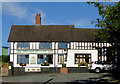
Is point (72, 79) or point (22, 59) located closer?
point (72, 79)

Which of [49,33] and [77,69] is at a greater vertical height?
[49,33]

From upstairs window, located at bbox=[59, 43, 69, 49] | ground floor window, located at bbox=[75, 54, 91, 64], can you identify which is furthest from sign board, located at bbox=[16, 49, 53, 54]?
ground floor window, located at bbox=[75, 54, 91, 64]

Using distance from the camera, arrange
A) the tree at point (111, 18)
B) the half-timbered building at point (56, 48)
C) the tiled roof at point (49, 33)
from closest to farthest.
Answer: the tree at point (111, 18), the half-timbered building at point (56, 48), the tiled roof at point (49, 33)

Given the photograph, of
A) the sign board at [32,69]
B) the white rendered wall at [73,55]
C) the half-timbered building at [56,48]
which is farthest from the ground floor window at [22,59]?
the white rendered wall at [73,55]

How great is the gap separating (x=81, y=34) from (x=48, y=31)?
5.80 metres

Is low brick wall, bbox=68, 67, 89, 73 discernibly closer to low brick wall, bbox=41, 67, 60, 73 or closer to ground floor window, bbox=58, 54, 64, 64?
low brick wall, bbox=41, 67, 60, 73

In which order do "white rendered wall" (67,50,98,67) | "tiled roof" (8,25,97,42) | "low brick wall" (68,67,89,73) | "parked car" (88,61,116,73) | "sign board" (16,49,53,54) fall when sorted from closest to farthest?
1. "parked car" (88,61,116,73)
2. "low brick wall" (68,67,89,73)
3. "white rendered wall" (67,50,98,67)
4. "sign board" (16,49,53,54)
5. "tiled roof" (8,25,97,42)

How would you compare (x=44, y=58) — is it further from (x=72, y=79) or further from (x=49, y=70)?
(x=72, y=79)

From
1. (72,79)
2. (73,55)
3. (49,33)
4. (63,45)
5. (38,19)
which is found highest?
(38,19)

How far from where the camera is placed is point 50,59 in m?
31.1

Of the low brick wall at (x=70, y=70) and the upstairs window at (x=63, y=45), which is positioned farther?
the upstairs window at (x=63, y=45)

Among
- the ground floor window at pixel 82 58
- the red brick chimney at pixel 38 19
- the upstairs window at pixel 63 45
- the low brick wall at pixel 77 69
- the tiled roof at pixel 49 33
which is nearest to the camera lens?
the low brick wall at pixel 77 69

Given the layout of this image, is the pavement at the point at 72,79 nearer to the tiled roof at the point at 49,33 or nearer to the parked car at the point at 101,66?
the parked car at the point at 101,66

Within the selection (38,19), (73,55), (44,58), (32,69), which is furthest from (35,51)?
(38,19)
